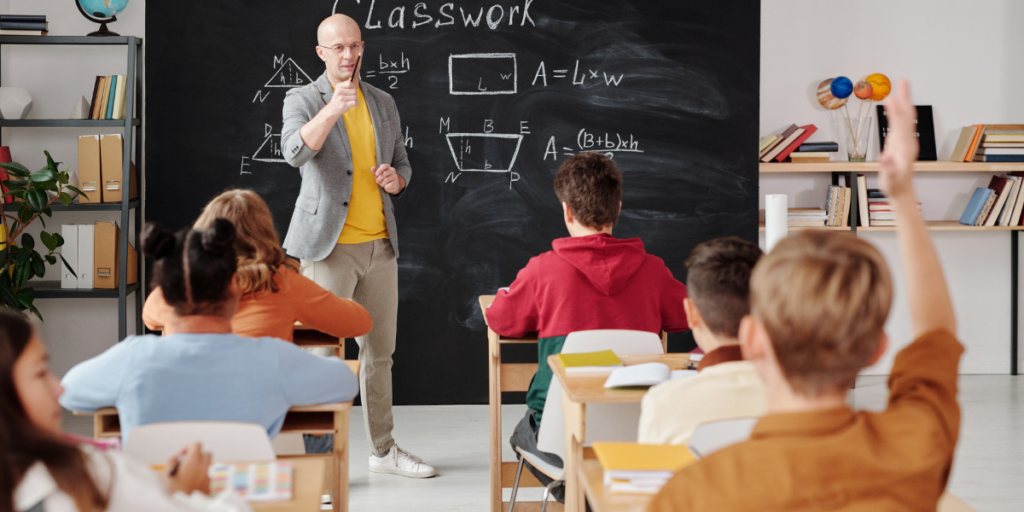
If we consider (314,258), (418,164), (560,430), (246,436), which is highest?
(418,164)

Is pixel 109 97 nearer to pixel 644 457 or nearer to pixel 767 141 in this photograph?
pixel 767 141

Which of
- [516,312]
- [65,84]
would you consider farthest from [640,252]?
[65,84]

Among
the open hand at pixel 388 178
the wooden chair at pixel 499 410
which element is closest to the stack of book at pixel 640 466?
the wooden chair at pixel 499 410

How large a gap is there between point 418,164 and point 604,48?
1.09 metres

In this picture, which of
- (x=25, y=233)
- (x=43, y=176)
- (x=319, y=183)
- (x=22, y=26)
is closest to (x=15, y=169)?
(x=43, y=176)

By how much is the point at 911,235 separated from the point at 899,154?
0.11 meters

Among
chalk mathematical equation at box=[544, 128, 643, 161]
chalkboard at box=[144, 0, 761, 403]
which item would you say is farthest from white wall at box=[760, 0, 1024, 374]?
chalk mathematical equation at box=[544, 128, 643, 161]

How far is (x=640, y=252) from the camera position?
2.33 metres

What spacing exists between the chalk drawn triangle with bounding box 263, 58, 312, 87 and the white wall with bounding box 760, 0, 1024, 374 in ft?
8.31

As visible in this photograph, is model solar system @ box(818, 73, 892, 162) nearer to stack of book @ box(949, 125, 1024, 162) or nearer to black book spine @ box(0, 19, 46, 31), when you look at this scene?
stack of book @ box(949, 125, 1024, 162)

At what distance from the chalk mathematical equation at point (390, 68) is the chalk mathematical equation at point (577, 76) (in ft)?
2.07

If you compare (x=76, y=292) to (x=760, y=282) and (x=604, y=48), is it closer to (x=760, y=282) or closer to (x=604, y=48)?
(x=604, y=48)

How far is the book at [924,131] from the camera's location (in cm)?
458

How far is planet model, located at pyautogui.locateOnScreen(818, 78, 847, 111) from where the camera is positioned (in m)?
4.43
